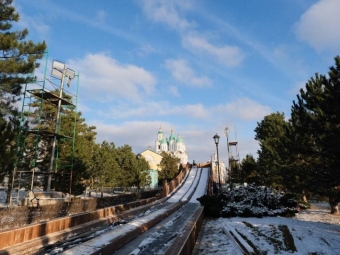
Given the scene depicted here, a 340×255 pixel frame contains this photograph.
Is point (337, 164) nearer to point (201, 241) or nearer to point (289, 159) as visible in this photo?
point (201, 241)

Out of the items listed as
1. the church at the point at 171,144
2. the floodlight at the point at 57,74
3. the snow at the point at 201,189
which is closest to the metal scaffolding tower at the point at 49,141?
the floodlight at the point at 57,74

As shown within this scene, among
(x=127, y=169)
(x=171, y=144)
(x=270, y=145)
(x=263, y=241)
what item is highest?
(x=171, y=144)

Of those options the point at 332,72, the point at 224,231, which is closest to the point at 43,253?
the point at 224,231

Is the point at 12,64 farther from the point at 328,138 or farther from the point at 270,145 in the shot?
the point at 270,145

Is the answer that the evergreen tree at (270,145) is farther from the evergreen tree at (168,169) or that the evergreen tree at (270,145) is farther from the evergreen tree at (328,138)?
the evergreen tree at (168,169)

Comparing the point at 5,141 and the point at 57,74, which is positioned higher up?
the point at 57,74

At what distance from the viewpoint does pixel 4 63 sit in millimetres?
16297

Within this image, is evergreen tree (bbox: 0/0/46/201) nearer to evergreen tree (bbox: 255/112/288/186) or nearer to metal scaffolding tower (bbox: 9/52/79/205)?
metal scaffolding tower (bbox: 9/52/79/205)

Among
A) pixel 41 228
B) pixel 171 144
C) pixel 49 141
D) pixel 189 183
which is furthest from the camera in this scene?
pixel 171 144

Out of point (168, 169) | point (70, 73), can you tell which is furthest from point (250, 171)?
point (70, 73)

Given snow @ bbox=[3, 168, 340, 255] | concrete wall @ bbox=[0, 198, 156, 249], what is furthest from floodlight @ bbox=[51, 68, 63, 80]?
snow @ bbox=[3, 168, 340, 255]

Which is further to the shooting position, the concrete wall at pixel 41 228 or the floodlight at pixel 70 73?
the floodlight at pixel 70 73

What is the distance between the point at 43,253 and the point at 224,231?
6900 mm

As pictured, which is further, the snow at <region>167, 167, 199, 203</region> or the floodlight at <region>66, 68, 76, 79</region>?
the snow at <region>167, 167, 199, 203</region>
